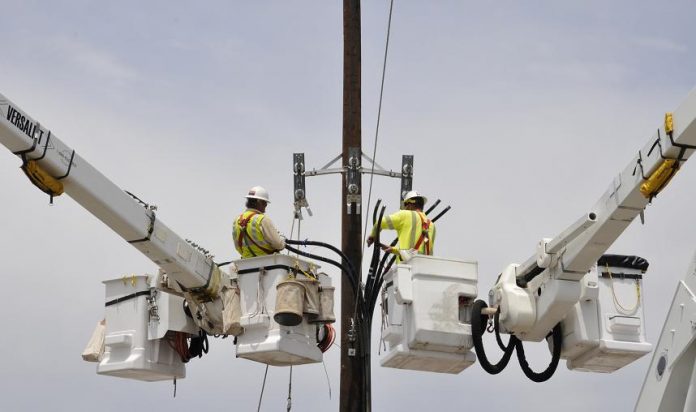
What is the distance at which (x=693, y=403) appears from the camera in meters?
10.4

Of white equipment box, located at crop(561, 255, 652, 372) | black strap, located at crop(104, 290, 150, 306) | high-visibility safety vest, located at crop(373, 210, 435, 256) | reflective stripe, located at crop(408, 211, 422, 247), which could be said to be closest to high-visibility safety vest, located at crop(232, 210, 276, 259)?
black strap, located at crop(104, 290, 150, 306)

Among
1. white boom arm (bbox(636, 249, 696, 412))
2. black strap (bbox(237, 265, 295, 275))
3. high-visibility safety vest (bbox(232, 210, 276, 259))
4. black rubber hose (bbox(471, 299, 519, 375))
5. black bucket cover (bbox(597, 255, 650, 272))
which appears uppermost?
high-visibility safety vest (bbox(232, 210, 276, 259))

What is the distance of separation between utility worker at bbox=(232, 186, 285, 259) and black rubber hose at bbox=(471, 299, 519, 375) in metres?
2.23

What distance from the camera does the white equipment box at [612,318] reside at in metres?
13.3

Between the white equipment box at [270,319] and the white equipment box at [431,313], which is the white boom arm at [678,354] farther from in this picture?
the white equipment box at [270,319]

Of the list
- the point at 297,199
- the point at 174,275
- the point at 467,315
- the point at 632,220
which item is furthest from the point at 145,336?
the point at 632,220

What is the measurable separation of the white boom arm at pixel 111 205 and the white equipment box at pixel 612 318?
3.69 metres

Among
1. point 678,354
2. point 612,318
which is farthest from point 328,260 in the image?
point 678,354

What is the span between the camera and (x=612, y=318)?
13344 millimetres

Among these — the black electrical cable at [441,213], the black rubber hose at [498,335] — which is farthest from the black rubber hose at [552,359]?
the black electrical cable at [441,213]

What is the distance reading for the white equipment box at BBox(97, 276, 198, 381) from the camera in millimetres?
15070

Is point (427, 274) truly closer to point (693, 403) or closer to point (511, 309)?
point (511, 309)

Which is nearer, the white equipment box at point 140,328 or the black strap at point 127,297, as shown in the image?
the white equipment box at point 140,328

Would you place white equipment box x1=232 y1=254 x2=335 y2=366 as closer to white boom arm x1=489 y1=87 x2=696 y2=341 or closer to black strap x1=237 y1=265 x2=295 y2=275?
black strap x1=237 y1=265 x2=295 y2=275
